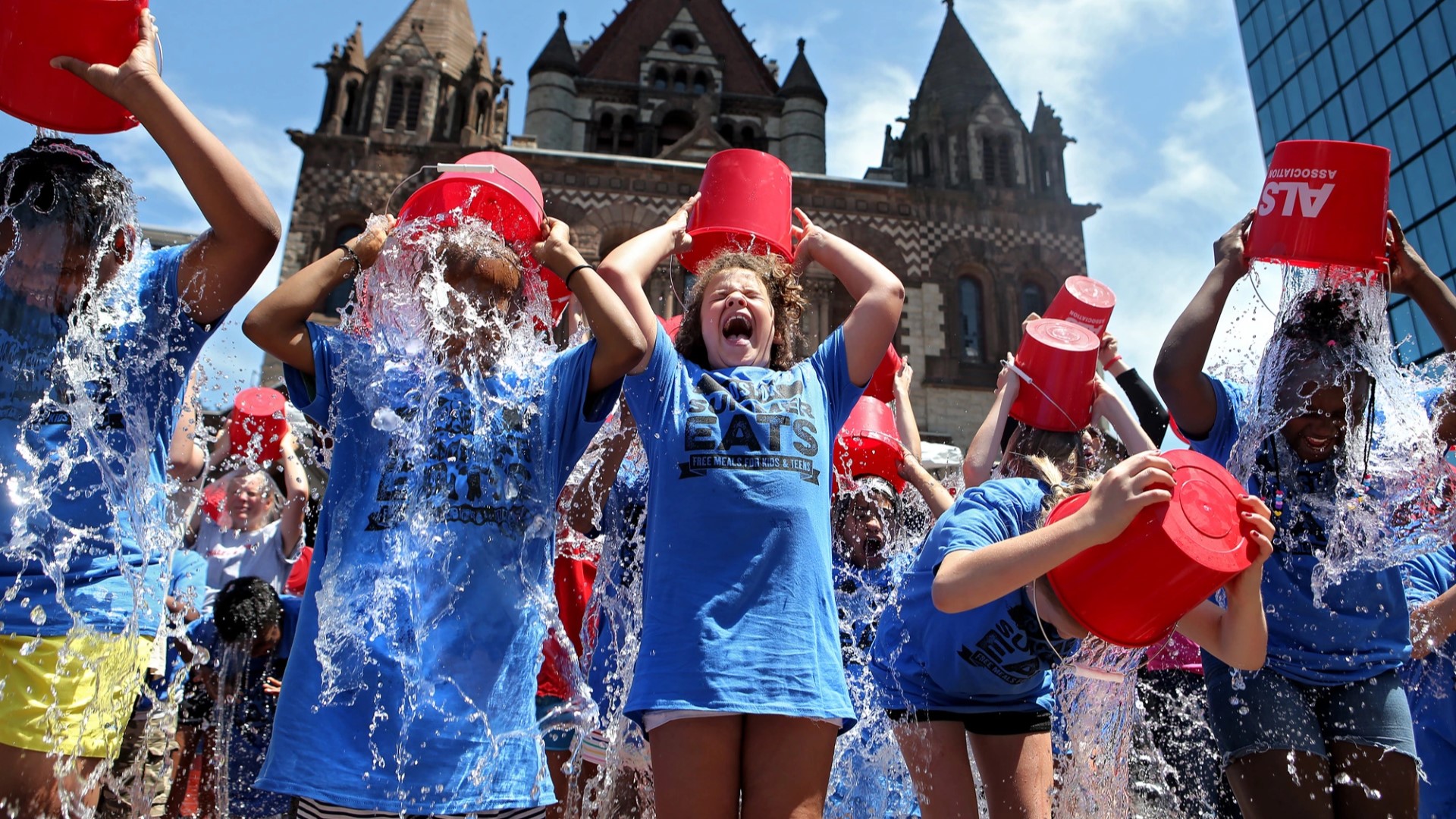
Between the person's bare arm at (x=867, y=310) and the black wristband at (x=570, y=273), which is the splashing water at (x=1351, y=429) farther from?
the black wristband at (x=570, y=273)

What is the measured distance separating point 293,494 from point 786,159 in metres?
20.7

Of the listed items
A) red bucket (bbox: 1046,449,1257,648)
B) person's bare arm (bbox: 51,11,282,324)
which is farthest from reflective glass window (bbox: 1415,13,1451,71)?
person's bare arm (bbox: 51,11,282,324)

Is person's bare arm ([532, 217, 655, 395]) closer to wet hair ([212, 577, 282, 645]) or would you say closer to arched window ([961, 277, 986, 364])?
wet hair ([212, 577, 282, 645])

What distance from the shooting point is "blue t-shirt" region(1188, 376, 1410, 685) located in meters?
2.83

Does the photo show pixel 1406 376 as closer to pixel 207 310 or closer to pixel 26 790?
pixel 207 310

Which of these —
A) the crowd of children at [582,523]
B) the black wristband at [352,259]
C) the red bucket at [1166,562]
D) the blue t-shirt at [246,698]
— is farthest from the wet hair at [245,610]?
the red bucket at [1166,562]

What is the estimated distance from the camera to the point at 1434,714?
3.55m

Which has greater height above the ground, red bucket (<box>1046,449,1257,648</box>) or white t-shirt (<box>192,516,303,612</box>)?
white t-shirt (<box>192,516,303,612</box>)

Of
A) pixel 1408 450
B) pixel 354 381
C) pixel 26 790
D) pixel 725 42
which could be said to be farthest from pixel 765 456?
pixel 725 42

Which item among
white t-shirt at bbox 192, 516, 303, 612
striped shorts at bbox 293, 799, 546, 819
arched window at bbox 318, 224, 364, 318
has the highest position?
arched window at bbox 318, 224, 364, 318

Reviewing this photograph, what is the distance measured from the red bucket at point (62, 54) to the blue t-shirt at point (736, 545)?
158 cm

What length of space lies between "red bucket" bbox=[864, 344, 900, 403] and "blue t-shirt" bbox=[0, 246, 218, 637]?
274 centimetres

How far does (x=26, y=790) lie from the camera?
220 centimetres

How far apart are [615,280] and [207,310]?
3.51 feet
